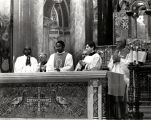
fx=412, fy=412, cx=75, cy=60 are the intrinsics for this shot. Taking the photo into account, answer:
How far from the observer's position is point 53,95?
789 centimetres

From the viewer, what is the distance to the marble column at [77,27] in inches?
503

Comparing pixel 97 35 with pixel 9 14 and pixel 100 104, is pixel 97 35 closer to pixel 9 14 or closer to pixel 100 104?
pixel 9 14

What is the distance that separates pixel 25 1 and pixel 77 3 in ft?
5.62

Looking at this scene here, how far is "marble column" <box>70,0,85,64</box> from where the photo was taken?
41.9ft

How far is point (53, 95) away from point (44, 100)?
0.67ft

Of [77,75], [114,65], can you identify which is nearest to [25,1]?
[114,65]

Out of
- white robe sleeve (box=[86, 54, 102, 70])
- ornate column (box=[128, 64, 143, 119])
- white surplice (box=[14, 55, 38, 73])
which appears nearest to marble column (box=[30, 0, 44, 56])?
white surplice (box=[14, 55, 38, 73])

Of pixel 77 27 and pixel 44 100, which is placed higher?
pixel 77 27

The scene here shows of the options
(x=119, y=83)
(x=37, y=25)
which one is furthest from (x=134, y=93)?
(x=37, y=25)

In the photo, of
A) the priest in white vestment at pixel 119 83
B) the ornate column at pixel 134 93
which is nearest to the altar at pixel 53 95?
the priest in white vestment at pixel 119 83

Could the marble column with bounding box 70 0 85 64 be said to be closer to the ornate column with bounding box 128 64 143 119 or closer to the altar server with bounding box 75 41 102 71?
the altar server with bounding box 75 41 102 71

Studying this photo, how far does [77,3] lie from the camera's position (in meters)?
13.0

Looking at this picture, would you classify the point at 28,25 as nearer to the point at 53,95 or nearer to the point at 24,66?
the point at 24,66

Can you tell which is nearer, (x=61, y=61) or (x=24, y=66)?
(x=61, y=61)
